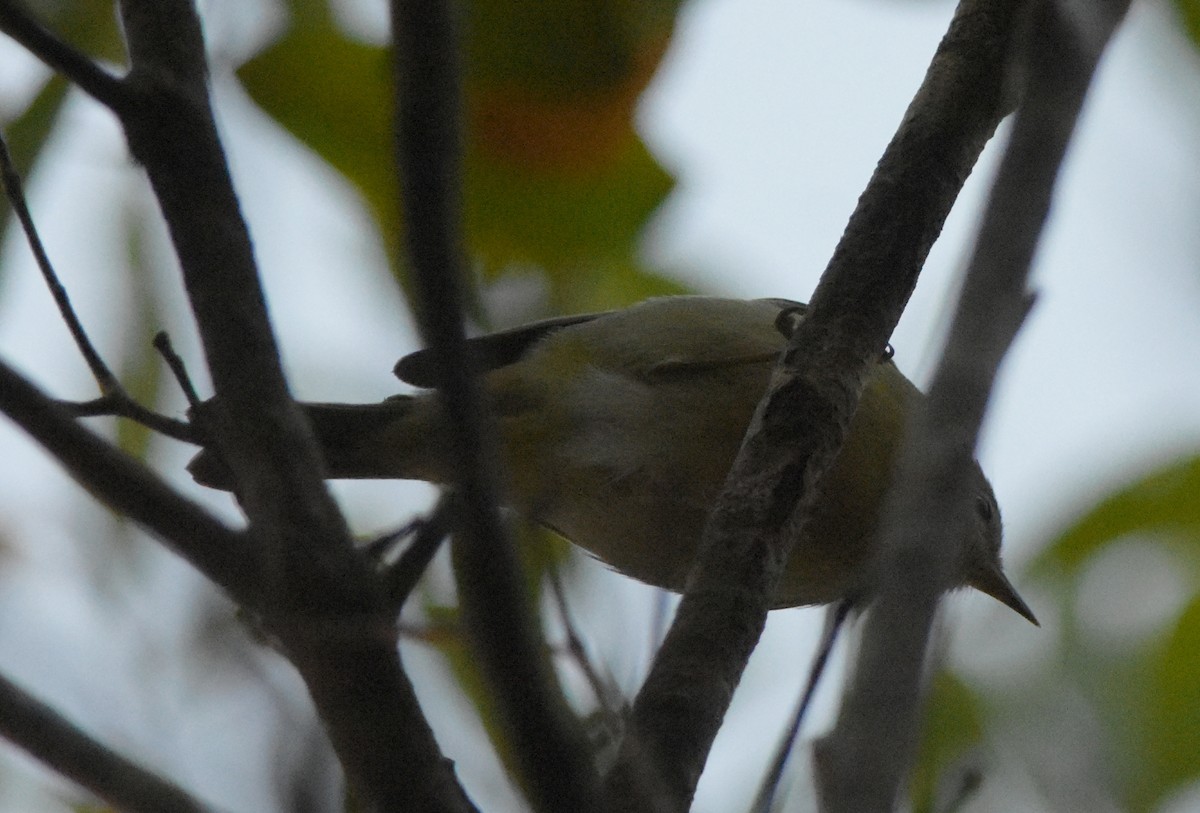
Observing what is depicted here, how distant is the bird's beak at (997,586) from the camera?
388 cm

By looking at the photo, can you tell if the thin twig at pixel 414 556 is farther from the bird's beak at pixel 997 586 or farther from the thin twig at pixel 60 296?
the bird's beak at pixel 997 586

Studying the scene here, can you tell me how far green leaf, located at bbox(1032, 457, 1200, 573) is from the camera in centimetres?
329

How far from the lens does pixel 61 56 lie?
1.87 metres

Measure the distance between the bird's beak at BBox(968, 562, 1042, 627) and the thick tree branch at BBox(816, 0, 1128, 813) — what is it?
2612 mm

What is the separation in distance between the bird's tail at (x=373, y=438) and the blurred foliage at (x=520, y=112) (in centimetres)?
58

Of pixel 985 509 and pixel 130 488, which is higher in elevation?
pixel 985 509

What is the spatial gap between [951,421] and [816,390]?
1420 mm

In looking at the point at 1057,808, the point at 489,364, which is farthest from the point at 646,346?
the point at 1057,808

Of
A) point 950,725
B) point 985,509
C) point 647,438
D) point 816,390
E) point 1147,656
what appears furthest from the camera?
point 985,509

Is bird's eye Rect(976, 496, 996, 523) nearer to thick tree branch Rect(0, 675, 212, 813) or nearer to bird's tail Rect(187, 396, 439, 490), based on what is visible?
bird's tail Rect(187, 396, 439, 490)

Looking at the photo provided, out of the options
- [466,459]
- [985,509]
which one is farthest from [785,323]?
[466,459]

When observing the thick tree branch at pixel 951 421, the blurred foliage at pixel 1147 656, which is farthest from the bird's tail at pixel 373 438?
the thick tree branch at pixel 951 421

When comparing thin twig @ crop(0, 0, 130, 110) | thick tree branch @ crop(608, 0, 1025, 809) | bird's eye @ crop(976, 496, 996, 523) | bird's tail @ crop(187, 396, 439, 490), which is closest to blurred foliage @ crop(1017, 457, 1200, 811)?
bird's eye @ crop(976, 496, 996, 523)

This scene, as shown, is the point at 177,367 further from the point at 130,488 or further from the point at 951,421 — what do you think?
the point at 951,421
